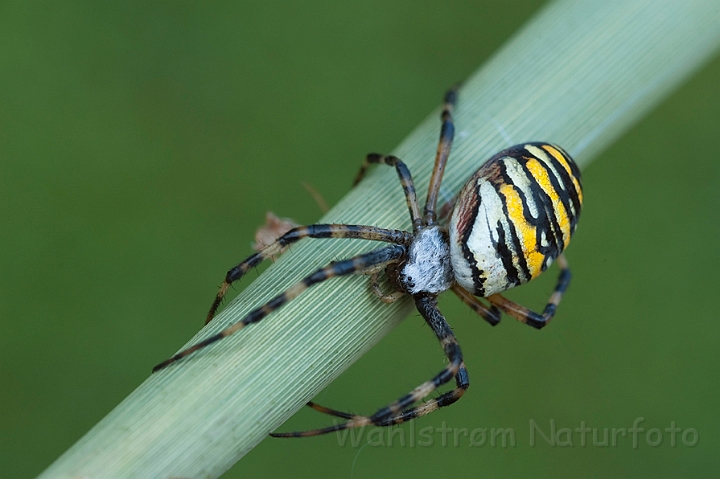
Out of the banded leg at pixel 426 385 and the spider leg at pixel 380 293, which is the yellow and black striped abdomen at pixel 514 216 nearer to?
the banded leg at pixel 426 385

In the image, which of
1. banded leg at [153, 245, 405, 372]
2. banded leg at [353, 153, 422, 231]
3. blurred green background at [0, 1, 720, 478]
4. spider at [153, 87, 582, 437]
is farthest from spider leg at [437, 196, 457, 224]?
blurred green background at [0, 1, 720, 478]

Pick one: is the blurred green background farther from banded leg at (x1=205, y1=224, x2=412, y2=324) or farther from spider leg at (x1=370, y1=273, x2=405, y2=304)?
spider leg at (x1=370, y1=273, x2=405, y2=304)

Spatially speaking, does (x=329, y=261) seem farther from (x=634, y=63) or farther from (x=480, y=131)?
(x=634, y=63)

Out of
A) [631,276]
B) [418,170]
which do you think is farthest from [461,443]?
[418,170]

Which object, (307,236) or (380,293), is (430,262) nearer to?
(380,293)

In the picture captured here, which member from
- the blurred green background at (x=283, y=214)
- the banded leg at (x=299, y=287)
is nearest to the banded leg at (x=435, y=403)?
the banded leg at (x=299, y=287)

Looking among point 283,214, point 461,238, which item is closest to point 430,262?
point 461,238
